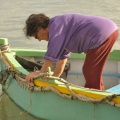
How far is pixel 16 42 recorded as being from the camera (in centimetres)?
962

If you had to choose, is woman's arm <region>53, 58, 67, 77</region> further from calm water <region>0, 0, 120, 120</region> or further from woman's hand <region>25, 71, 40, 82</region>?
calm water <region>0, 0, 120, 120</region>

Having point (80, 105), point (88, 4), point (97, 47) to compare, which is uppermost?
point (97, 47)

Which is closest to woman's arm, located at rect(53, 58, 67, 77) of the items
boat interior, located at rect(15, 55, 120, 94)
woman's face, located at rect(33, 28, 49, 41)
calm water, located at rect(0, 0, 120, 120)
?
woman's face, located at rect(33, 28, 49, 41)

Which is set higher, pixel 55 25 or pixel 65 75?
pixel 55 25

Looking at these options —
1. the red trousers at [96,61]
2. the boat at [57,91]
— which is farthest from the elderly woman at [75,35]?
the boat at [57,91]

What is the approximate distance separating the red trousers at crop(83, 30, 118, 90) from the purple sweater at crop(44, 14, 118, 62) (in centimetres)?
6

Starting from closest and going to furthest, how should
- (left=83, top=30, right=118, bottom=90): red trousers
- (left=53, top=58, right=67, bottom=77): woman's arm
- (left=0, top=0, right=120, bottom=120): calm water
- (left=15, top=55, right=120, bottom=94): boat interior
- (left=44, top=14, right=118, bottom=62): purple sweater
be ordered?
(left=44, top=14, right=118, bottom=62): purple sweater, (left=83, top=30, right=118, bottom=90): red trousers, (left=53, top=58, right=67, bottom=77): woman's arm, (left=15, top=55, right=120, bottom=94): boat interior, (left=0, top=0, right=120, bottom=120): calm water

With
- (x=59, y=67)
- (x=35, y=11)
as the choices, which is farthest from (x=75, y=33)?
(x=35, y=11)

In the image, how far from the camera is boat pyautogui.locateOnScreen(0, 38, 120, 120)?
411cm

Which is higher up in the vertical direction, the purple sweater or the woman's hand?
the purple sweater

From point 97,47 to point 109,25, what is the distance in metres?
0.26

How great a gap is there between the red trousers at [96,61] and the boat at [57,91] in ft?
0.62

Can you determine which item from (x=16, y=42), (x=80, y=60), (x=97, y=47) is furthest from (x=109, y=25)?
(x=16, y=42)

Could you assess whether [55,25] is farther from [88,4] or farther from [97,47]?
[88,4]
